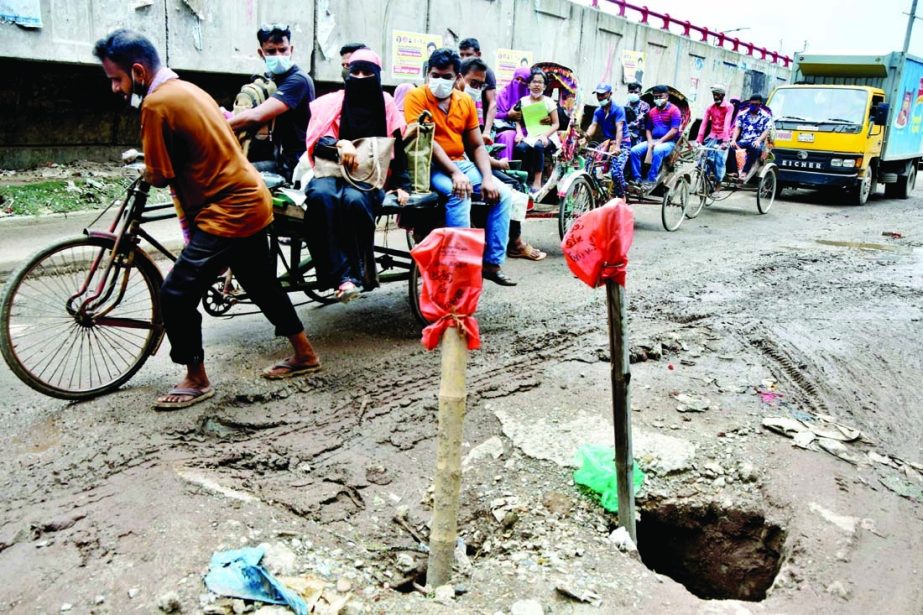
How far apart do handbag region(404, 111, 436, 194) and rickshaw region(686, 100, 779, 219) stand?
703cm

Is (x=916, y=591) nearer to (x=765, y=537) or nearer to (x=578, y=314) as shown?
(x=765, y=537)

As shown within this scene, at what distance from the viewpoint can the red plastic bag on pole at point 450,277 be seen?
2322mm

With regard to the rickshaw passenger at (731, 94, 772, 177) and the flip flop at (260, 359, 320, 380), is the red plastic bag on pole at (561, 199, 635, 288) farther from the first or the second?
the rickshaw passenger at (731, 94, 772, 177)

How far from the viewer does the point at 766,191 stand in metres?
13.0

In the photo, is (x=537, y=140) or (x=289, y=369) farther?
(x=537, y=140)

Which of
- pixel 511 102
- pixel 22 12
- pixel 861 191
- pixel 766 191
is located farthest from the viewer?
pixel 861 191

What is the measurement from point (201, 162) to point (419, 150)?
1.69 metres

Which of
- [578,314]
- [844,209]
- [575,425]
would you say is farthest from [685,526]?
[844,209]

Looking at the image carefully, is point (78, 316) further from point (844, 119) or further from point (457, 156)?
point (844, 119)

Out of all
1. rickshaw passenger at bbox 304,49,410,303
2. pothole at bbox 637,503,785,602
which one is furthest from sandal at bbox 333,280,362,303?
pothole at bbox 637,503,785,602

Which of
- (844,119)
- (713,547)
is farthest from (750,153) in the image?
(713,547)

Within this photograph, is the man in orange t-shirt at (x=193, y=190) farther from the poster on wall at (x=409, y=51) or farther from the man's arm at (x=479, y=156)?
the poster on wall at (x=409, y=51)

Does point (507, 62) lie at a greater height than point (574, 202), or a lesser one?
greater

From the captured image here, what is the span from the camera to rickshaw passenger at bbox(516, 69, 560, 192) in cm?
869
